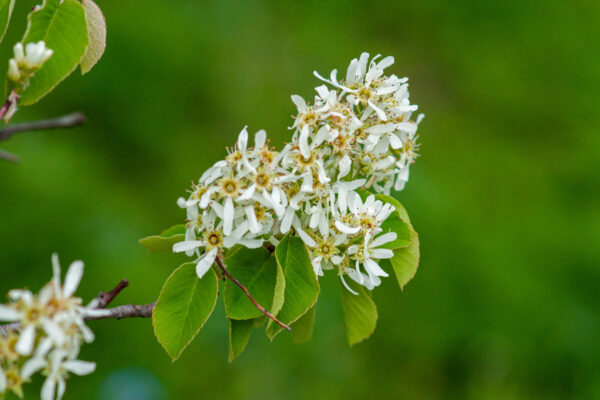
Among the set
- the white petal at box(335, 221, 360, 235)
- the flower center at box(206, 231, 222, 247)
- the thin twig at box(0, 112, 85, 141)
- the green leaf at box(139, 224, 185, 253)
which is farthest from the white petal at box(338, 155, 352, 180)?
the thin twig at box(0, 112, 85, 141)

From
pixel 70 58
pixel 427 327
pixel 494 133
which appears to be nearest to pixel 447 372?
pixel 427 327

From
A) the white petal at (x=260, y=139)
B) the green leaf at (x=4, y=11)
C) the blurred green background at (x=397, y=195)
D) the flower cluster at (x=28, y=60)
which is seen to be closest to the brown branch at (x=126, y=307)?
the white petal at (x=260, y=139)

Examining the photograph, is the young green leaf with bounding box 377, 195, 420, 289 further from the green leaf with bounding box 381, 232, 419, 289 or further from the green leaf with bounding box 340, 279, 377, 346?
the green leaf with bounding box 340, 279, 377, 346

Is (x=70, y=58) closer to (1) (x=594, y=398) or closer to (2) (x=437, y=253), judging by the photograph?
(2) (x=437, y=253)

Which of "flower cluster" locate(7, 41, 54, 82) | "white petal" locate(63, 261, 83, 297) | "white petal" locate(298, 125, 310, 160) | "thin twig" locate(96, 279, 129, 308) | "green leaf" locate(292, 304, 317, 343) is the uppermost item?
"flower cluster" locate(7, 41, 54, 82)

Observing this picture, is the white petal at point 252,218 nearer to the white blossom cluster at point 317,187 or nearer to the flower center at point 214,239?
the white blossom cluster at point 317,187

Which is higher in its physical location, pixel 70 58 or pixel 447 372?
pixel 70 58
